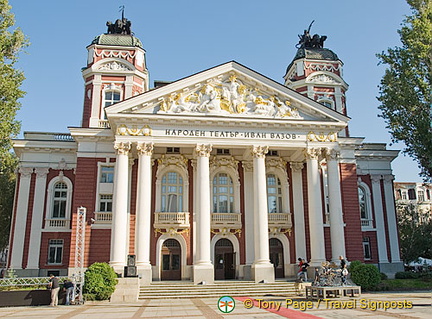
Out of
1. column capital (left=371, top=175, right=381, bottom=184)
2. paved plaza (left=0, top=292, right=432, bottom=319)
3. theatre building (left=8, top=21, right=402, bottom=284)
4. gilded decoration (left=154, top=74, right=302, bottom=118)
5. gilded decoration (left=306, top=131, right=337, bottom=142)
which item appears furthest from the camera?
column capital (left=371, top=175, right=381, bottom=184)

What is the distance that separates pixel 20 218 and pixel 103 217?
7.46m

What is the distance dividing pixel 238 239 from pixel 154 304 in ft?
38.1

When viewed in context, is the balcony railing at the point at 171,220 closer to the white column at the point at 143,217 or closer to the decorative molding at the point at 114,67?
the white column at the point at 143,217

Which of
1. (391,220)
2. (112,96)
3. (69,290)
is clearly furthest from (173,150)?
(391,220)

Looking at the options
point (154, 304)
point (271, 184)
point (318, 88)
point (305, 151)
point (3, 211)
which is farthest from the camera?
point (3, 211)

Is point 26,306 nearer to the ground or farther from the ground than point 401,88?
nearer to the ground

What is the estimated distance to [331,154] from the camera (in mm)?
29531

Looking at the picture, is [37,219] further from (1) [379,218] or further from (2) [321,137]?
(1) [379,218]

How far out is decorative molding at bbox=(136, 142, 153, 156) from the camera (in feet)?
89.8

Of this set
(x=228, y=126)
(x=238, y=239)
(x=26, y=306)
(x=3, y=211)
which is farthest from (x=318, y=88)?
(x=3, y=211)

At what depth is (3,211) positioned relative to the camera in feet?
135

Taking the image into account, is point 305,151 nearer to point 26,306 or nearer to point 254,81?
point 254,81

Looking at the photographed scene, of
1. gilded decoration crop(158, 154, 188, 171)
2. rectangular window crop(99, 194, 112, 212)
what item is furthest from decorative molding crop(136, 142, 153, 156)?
rectangular window crop(99, 194, 112, 212)

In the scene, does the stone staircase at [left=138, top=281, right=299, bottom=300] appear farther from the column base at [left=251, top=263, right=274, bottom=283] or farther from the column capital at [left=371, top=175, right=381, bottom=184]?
the column capital at [left=371, top=175, right=381, bottom=184]
